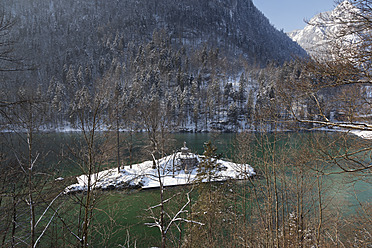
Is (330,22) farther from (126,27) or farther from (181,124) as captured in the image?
(126,27)

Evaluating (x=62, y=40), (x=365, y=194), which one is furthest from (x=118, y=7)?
(x=365, y=194)

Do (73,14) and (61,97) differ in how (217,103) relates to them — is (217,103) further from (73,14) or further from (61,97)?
(73,14)

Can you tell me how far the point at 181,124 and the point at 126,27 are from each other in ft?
301

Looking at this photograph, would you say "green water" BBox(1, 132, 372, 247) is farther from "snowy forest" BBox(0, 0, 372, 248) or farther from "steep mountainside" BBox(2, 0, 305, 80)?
"steep mountainside" BBox(2, 0, 305, 80)

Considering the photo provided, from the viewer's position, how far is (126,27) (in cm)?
12106

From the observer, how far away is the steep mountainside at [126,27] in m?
108

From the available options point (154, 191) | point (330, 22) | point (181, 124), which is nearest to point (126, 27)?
point (181, 124)

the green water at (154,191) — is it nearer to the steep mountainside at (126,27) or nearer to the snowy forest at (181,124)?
the snowy forest at (181,124)

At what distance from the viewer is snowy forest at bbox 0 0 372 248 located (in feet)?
12.3

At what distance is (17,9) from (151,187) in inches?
6719

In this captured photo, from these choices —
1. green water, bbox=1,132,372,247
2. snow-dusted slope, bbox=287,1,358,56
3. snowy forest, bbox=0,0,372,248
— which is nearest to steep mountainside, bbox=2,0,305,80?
snowy forest, bbox=0,0,372,248

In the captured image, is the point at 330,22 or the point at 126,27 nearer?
the point at 330,22

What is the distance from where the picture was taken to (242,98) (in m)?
67.2

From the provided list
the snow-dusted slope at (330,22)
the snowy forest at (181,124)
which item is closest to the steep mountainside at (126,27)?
the snowy forest at (181,124)
